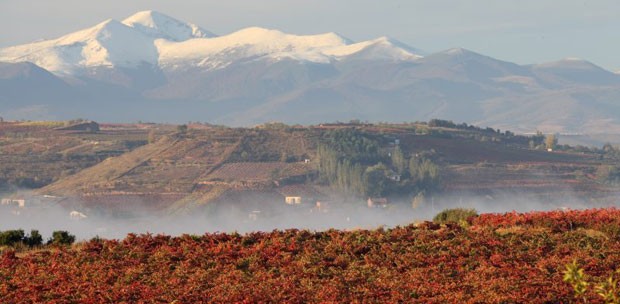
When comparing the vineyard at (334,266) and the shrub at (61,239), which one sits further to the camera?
the shrub at (61,239)

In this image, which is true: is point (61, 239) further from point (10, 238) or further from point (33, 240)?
point (10, 238)

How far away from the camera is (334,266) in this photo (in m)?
29.2

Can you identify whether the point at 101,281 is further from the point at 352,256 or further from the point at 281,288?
the point at 352,256

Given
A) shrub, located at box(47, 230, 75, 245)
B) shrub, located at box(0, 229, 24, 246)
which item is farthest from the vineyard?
shrub, located at box(0, 229, 24, 246)

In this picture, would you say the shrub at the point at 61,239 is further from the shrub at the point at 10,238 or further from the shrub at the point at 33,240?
the shrub at the point at 10,238

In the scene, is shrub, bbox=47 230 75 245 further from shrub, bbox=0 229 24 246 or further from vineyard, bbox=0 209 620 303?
vineyard, bbox=0 209 620 303

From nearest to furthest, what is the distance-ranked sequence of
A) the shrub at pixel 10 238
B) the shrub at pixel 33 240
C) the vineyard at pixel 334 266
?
the vineyard at pixel 334 266, the shrub at pixel 10 238, the shrub at pixel 33 240

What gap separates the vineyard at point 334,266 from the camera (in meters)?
25.6

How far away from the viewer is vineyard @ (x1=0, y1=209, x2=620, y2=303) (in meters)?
25.6

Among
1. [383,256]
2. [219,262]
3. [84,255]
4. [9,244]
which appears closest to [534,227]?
[383,256]

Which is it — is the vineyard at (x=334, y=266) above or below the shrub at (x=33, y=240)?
above

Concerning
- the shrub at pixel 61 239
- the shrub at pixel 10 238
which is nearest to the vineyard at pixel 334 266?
the shrub at pixel 61 239

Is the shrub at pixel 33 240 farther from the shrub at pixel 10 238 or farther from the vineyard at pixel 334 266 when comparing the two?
the vineyard at pixel 334 266

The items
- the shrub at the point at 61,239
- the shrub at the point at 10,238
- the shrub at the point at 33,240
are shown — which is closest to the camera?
the shrub at the point at 10,238
